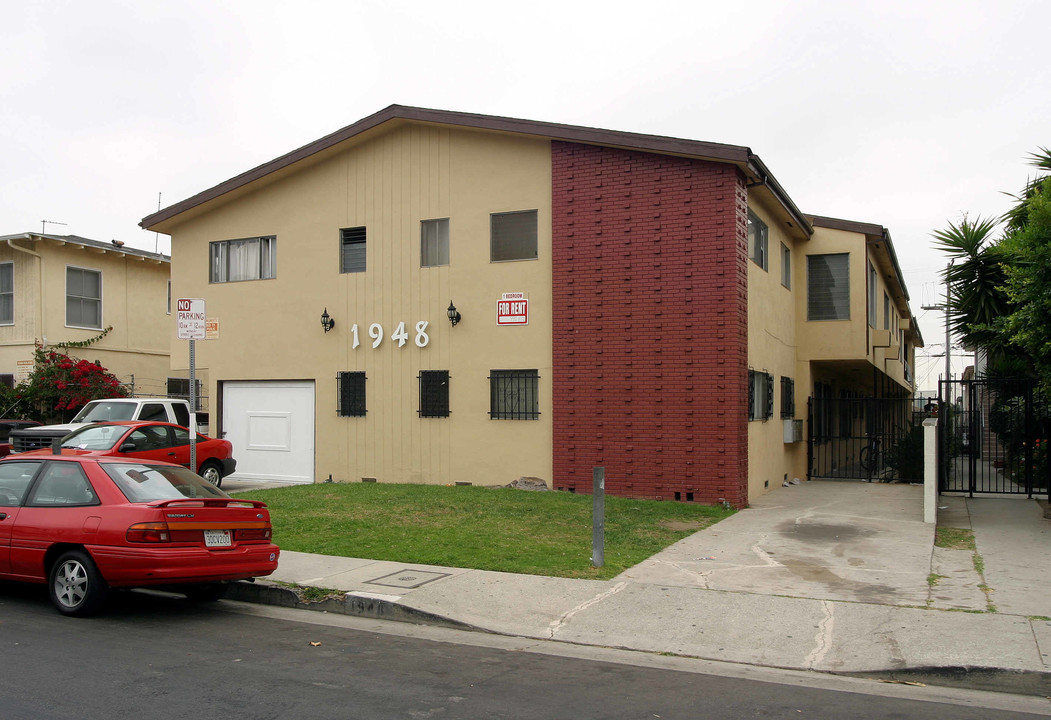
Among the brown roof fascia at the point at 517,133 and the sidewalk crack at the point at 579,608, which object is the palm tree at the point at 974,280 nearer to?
the brown roof fascia at the point at 517,133

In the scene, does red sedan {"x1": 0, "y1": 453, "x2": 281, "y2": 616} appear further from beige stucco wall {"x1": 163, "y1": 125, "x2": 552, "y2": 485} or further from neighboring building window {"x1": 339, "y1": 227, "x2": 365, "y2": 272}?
neighboring building window {"x1": 339, "y1": 227, "x2": 365, "y2": 272}

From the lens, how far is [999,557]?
10414 mm

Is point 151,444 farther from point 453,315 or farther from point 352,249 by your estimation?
point 453,315

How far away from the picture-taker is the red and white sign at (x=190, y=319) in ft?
36.6

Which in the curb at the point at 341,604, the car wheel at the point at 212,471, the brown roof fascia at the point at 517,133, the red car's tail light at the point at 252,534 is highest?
the brown roof fascia at the point at 517,133

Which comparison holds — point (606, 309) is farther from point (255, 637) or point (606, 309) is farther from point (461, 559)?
point (255, 637)

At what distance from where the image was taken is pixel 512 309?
16.3 m

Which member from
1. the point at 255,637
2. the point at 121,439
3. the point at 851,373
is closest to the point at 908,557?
the point at 255,637

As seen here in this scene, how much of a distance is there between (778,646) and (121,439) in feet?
38.4

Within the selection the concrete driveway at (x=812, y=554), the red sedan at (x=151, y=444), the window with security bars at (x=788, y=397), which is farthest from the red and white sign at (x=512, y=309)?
the window with security bars at (x=788, y=397)

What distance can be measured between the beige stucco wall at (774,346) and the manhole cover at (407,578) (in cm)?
803

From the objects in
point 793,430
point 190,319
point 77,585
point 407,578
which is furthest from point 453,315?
point 77,585

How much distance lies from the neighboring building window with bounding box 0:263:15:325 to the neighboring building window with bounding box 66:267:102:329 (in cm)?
135

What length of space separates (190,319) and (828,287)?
14.3 meters
